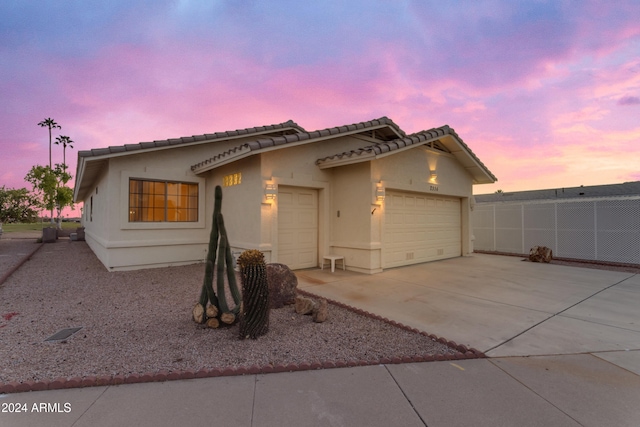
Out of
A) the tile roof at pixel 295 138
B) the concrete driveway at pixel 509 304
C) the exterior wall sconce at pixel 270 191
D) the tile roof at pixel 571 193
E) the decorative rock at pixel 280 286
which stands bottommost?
the concrete driveway at pixel 509 304

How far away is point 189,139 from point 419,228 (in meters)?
8.47

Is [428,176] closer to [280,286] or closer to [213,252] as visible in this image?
[280,286]

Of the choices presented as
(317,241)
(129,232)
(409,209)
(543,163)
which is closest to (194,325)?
(317,241)

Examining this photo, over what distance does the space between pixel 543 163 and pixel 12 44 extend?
2271cm

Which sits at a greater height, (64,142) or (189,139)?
(64,142)

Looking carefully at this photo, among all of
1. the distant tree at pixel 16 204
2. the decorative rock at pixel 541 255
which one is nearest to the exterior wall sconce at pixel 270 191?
the decorative rock at pixel 541 255

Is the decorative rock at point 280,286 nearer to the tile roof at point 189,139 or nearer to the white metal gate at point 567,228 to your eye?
the tile roof at point 189,139

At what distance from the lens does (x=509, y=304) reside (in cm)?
530

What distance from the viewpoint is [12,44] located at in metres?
8.88

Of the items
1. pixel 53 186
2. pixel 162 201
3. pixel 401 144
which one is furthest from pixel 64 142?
pixel 401 144

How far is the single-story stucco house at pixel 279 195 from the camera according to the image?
25.7 feet

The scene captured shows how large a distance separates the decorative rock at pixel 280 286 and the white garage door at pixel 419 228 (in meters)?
4.36

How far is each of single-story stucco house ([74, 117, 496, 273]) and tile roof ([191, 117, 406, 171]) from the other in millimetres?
33

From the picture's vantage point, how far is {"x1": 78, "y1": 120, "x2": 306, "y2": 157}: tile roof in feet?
24.9
